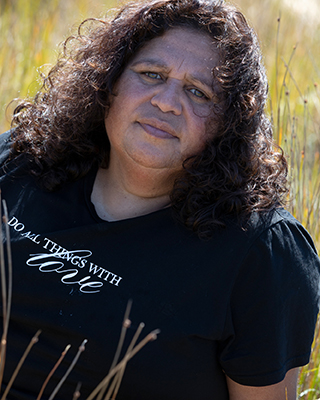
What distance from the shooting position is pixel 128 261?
63.2 inches

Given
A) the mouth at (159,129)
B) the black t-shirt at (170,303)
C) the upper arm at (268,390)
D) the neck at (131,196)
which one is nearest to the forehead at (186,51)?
the mouth at (159,129)

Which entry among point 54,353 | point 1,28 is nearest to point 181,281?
point 54,353

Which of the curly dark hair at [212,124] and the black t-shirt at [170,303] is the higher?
the curly dark hair at [212,124]

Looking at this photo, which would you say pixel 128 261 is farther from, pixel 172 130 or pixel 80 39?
pixel 80 39

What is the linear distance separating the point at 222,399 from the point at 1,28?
10.4 feet

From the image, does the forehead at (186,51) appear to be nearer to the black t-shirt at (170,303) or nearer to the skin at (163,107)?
the skin at (163,107)

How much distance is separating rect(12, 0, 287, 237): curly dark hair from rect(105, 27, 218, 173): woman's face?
4 centimetres

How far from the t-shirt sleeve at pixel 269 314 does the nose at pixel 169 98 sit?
0.48 metres

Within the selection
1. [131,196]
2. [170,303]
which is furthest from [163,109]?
[170,303]

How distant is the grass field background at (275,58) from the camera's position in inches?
97.7

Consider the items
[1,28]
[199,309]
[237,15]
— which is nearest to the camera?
[199,309]

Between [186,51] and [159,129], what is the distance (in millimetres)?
271

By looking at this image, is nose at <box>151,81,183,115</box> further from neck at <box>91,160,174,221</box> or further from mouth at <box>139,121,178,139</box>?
neck at <box>91,160,174,221</box>

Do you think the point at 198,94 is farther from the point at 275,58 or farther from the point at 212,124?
the point at 275,58
